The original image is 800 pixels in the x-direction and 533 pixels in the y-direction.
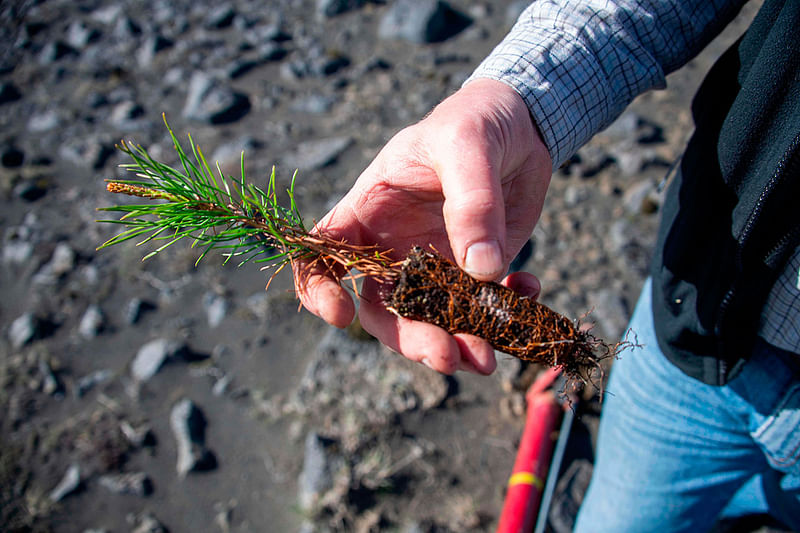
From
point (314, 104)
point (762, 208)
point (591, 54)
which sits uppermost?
point (591, 54)

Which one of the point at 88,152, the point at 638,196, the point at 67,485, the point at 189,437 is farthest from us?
the point at 88,152

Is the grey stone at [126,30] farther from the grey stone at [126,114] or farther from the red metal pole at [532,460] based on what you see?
the red metal pole at [532,460]

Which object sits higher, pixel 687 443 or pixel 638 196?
pixel 687 443

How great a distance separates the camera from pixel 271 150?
6.37 metres

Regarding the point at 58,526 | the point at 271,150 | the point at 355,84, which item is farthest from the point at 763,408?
the point at 355,84

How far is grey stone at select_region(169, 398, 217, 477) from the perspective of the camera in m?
4.14

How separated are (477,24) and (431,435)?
241 inches

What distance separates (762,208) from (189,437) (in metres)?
4.19

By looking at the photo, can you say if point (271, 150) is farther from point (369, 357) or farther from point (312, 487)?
point (312, 487)

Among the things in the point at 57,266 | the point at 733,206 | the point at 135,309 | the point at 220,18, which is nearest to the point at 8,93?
the point at 220,18

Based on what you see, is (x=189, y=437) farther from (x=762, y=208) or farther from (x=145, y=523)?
(x=762, y=208)

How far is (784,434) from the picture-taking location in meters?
2.39

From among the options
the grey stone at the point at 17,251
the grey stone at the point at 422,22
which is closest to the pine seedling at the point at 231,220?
the grey stone at the point at 17,251

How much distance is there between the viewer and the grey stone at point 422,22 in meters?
7.45
